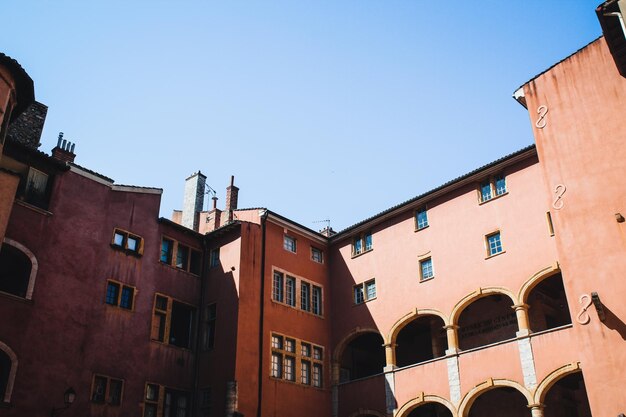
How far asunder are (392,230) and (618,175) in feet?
38.5

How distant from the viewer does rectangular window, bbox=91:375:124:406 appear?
22.6 m

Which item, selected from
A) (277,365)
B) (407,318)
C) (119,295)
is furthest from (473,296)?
(119,295)

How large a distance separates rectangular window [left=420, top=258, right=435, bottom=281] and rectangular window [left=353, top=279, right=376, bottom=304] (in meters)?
2.63

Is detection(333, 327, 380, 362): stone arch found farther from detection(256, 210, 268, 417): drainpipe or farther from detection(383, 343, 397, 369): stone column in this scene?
detection(256, 210, 268, 417): drainpipe

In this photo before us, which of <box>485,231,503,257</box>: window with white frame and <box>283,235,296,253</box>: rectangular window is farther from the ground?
<box>283,235,296,253</box>: rectangular window

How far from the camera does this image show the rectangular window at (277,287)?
2823 centimetres

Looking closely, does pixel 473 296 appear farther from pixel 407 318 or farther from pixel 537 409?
pixel 537 409

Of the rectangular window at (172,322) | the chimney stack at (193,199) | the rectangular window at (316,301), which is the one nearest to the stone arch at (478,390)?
the rectangular window at (316,301)

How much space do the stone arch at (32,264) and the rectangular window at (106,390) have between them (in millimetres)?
3820

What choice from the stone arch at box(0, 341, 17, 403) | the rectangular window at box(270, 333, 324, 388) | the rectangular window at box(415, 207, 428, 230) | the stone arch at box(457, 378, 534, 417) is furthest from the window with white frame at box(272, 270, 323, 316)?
the stone arch at box(0, 341, 17, 403)

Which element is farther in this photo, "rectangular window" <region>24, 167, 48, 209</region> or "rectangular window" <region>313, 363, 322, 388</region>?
"rectangular window" <region>313, 363, 322, 388</region>

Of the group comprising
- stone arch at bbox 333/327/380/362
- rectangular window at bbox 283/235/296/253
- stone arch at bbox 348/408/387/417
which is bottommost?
stone arch at bbox 348/408/387/417

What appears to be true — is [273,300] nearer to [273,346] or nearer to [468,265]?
[273,346]

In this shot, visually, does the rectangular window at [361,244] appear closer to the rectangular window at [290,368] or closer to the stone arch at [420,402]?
the rectangular window at [290,368]
